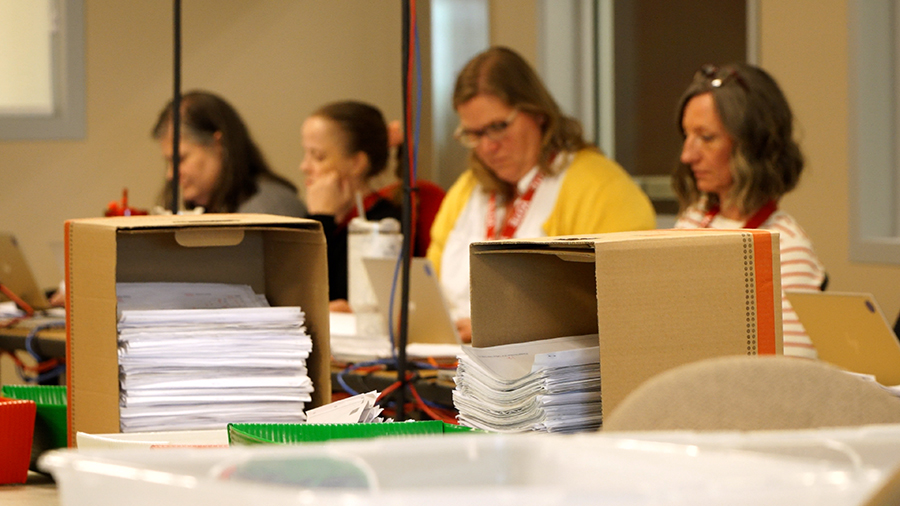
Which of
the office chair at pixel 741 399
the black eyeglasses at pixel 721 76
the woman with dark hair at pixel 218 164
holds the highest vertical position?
the black eyeglasses at pixel 721 76

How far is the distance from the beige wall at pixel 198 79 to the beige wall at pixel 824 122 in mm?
1517

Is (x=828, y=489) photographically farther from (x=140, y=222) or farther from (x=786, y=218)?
(x=786, y=218)

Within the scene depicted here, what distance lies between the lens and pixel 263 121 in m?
4.43

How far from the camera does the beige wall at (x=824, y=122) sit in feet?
8.66

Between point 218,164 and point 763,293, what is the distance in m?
2.67

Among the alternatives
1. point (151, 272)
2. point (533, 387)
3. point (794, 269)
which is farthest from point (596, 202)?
point (533, 387)

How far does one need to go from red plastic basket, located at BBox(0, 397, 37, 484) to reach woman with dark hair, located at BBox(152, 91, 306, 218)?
2.04 metres

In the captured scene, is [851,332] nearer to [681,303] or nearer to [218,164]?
[681,303]

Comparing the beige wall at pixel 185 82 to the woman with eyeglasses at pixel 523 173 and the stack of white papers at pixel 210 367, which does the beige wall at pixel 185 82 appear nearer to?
the woman with eyeglasses at pixel 523 173

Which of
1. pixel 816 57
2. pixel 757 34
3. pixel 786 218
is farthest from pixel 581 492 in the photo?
pixel 757 34

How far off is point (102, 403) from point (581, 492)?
2.69 ft

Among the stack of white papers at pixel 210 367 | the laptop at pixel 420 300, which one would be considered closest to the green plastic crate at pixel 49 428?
the stack of white papers at pixel 210 367

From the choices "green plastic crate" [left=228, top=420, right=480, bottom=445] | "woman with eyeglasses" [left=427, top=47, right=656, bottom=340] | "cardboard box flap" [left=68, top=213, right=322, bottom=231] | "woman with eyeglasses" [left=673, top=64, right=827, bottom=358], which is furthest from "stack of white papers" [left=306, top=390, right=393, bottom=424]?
"woman with eyeglasses" [left=427, top=47, right=656, bottom=340]

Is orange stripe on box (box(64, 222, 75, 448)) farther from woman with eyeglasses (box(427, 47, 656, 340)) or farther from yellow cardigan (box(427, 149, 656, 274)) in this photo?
yellow cardigan (box(427, 149, 656, 274))
